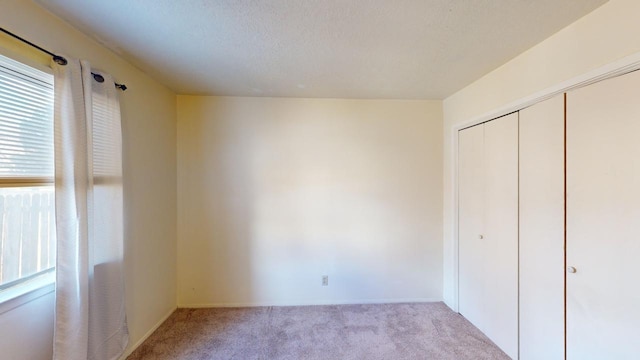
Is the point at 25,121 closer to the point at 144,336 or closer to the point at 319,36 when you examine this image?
the point at 319,36

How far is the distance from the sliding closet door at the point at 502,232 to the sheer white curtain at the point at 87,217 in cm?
306

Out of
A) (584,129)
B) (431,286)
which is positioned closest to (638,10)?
(584,129)

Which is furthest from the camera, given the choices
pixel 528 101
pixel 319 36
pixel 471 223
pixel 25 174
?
pixel 471 223

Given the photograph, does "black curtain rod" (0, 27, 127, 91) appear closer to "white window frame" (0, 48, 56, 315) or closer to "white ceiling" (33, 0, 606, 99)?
"white window frame" (0, 48, 56, 315)

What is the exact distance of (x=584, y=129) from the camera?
1.47 meters

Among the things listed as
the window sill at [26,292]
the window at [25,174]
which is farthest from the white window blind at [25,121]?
the window sill at [26,292]

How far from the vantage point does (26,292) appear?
1.34m

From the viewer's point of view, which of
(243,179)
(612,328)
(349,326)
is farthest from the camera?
(243,179)

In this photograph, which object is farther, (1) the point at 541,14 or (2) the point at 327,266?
(2) the point at 327,266

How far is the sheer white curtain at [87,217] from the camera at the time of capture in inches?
56.5

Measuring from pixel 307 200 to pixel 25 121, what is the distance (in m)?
2.22

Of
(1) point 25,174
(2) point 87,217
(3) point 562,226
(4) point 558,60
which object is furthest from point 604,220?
(1) point 25,174

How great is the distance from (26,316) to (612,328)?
318cm

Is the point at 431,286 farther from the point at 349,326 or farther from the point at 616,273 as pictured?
the point at 616,273
